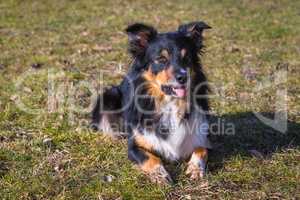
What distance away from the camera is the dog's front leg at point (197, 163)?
16.3 ft

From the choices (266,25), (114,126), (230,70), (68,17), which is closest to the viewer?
(114,126)

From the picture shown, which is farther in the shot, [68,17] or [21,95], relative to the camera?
[68,17]

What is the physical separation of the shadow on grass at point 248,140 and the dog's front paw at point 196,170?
6.5 inches

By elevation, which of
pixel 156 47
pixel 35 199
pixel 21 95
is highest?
pixel 156 47

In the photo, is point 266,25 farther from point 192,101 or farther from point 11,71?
point 192,101

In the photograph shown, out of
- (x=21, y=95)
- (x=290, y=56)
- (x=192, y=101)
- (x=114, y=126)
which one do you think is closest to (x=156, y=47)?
(x=192, y=101)

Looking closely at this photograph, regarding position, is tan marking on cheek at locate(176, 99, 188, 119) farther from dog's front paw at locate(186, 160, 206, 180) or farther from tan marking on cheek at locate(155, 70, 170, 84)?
dog's front paw at locate(186, 160, 206, 180)

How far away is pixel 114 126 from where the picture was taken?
6238 mm

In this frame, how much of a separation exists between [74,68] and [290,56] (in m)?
4.20

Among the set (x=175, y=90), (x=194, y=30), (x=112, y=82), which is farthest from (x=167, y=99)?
(x=112, y=82)

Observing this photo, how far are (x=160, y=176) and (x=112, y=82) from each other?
3.71 m

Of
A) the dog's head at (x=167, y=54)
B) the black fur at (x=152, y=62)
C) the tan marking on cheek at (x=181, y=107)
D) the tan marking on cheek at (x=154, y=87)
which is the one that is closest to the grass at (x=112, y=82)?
the black fur at (x=152, y=62)

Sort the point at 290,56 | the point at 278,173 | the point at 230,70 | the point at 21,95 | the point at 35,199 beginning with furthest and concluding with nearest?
the point at 290,56 < the point at 230,70 < the point at 21,95 < the point at 278,173 < the point at 35,199

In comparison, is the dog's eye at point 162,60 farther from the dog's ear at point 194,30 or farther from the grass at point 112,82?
the grass at point 112,82
